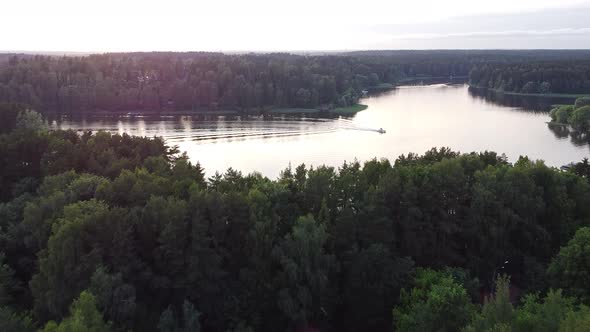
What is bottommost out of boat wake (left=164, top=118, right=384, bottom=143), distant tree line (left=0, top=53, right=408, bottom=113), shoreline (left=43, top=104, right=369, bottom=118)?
boat wake (left=164, top=118, right=384, bottom=143)

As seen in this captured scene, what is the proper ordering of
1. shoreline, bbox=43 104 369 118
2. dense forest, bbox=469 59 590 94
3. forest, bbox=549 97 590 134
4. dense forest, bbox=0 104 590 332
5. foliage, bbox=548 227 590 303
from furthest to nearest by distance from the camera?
1. dense forest, bbox=469 59 590 94
2. shoreline, bbox=43 104 369 118
3. forest, bbox=549 97 590 134
4. foliage, bbox=548 227 590 303
5. dense forest, bbox=0 104 590 332

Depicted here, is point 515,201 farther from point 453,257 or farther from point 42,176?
point 42,176

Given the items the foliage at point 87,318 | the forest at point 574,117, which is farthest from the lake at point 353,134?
the foliage at point 87,318

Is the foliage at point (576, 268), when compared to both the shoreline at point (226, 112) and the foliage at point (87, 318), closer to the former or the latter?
the foliage at point (87, 318)

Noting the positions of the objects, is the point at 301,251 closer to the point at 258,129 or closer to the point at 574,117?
the point at 258,129

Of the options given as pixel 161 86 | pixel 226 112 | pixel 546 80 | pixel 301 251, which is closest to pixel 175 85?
pixel 161 86

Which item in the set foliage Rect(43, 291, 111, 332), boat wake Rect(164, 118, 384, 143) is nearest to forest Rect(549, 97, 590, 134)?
boat wake Rect(164, 118, 384, 143)

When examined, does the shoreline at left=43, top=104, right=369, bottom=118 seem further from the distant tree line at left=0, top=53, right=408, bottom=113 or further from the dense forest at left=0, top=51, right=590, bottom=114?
the distant tree line at left=0, top=53, right=408, bottom=113
